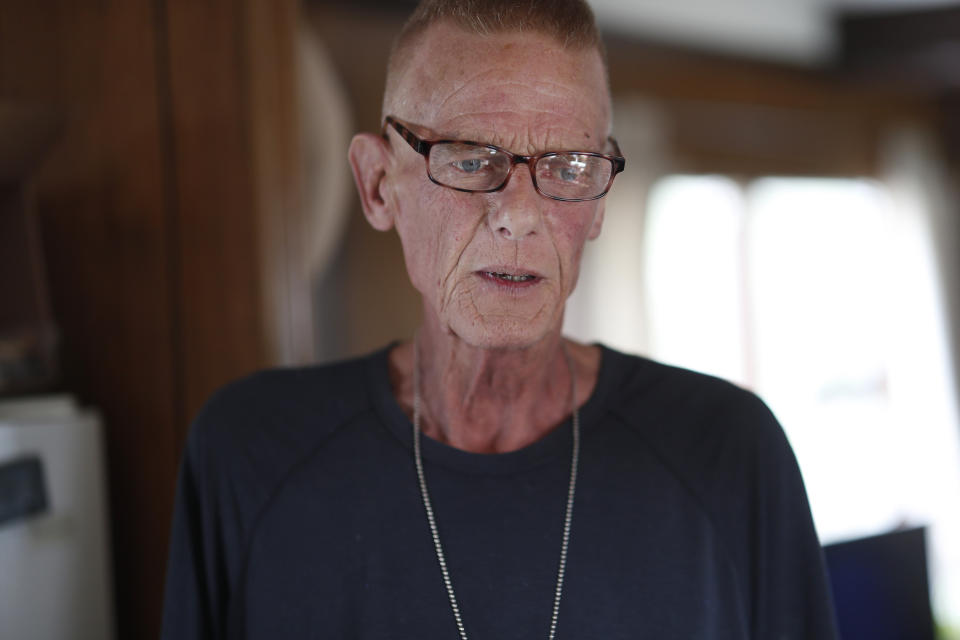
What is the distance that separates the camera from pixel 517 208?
867 millimetres

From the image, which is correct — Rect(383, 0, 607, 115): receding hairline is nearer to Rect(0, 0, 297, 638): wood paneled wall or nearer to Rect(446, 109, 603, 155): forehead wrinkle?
Rect(446, 109, 603, 155): forehead wrinkle

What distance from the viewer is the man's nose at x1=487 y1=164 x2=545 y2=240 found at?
2.85 feet

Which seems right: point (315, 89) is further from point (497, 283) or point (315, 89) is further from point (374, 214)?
point (497, 283)

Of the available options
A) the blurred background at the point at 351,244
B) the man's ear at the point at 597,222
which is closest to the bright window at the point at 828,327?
the blurred background at the point at 351,244

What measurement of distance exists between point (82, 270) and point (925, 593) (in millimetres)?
1410

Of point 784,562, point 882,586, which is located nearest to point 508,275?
point 784,562

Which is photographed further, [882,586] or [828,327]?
[828,327]

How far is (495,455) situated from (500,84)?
391 millimetres

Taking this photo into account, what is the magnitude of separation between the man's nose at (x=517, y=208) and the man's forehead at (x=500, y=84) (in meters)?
0.05

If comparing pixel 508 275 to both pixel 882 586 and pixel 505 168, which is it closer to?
pixel 505 168

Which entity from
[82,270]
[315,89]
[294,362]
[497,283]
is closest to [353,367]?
[497,283]

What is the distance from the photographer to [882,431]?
15.8ft

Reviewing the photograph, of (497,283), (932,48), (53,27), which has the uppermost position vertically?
(932,48)

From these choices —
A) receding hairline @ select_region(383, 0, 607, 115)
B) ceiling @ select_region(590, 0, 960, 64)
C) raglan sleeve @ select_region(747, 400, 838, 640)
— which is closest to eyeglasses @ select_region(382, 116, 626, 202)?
receding hairline @ select_region(383, 0, 607, 115)
